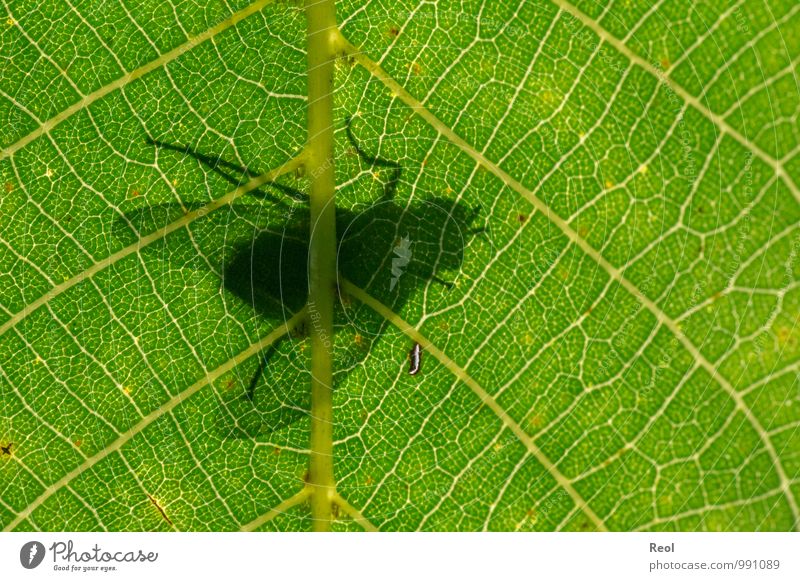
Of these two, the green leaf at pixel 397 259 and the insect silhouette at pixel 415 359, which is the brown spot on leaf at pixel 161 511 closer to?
the green leaf at pixel 397 259

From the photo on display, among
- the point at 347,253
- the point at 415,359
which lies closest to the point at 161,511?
the point at 415,359

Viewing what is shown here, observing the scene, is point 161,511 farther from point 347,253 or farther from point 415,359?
point 347,253

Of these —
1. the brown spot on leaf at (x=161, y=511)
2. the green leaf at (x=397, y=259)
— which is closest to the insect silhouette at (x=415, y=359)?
the green leaf at (x=397, y=259)

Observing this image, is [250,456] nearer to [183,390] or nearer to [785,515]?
[183,390]

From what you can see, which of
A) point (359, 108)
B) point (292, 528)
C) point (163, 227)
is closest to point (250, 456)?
point (292, 528)
